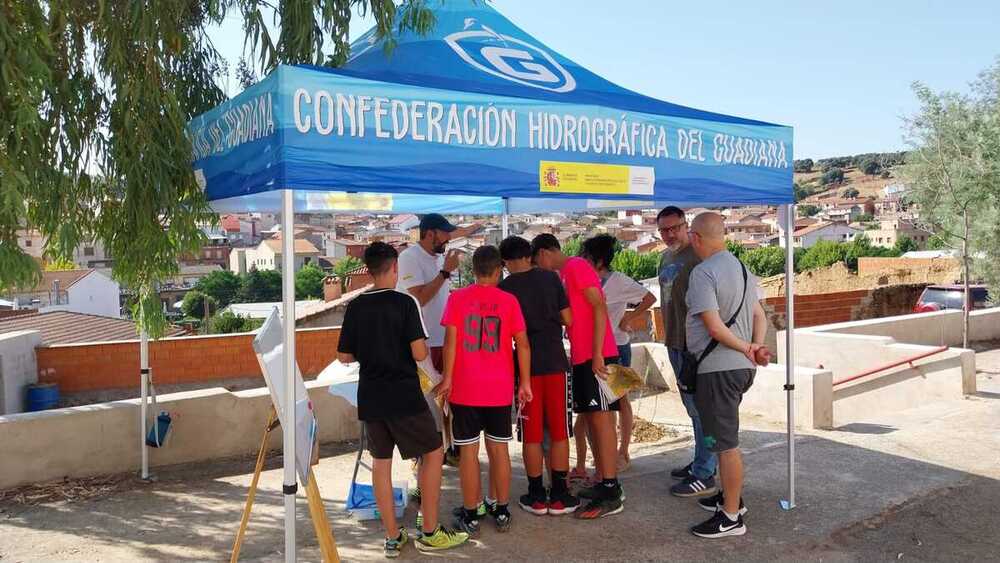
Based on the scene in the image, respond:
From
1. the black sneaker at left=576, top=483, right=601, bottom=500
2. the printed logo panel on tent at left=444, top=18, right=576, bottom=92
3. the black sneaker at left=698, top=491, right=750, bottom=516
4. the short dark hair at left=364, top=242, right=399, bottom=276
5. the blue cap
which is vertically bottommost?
the black sneaker at left=698, top=491, right=750, bottom=516

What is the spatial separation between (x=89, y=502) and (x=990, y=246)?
53.0 ft

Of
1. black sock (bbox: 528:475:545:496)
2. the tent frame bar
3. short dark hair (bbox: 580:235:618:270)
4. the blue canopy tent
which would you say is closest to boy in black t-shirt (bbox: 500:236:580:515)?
black sock (bbox: 528:475:545:496)

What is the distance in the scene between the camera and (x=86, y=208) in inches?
190

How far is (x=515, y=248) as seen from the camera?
14.9ft

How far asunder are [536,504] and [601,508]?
1.32ft

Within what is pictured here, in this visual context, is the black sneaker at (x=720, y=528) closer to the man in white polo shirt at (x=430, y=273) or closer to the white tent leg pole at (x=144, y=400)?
the man in white polo shirt at (x=430, y=273)

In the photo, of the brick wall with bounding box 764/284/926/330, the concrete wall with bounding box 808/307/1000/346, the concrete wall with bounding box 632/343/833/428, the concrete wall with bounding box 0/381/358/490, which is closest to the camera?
the concrete wall with bounding box 0/381/358/490

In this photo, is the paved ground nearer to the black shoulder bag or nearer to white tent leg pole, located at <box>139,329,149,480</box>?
white tent leg pole, located at <box>139,329,149,480</box>

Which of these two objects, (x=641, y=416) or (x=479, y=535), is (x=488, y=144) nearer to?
(x=479, y=535)

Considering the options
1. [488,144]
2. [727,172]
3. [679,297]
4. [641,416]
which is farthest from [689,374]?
[641,416]

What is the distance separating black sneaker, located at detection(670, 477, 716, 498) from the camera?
16.8 ft

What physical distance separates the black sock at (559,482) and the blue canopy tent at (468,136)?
4.87 ft

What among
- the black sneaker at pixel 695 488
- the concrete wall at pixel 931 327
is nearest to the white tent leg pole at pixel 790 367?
the black sneaker at pixel 695 488

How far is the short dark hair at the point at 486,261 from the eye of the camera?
4.25 m
